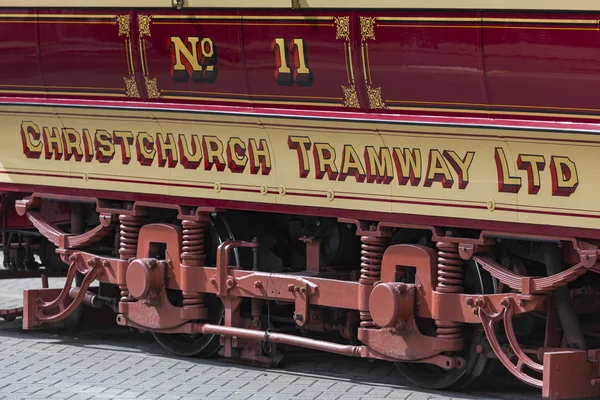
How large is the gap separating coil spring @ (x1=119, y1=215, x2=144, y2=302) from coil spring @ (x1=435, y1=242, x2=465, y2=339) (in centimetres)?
293

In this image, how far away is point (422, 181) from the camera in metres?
10.4

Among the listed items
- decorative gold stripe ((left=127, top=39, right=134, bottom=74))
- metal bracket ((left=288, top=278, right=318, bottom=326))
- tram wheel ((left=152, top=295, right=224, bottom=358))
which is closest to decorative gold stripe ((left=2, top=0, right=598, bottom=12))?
decorative gold stripe ((left=127, top=39, right=134, bottom=74))

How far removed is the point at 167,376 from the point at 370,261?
5.54 feet

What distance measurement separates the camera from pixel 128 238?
12500 millimetres

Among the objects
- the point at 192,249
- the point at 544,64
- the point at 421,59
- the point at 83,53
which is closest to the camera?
the point at 544,64

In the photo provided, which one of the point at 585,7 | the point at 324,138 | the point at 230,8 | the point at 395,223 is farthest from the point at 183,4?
the point at 585,7

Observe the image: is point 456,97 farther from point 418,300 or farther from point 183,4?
point 183,4

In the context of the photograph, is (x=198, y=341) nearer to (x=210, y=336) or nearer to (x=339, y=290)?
(x=210, y=336)

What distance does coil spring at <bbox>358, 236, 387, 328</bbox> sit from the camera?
35.6 ft

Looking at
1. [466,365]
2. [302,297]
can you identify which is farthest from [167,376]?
[466,365]

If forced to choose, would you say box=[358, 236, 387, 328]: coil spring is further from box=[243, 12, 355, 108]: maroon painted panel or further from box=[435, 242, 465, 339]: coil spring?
box=[243, 12, 355, 108]: maroon painted panel

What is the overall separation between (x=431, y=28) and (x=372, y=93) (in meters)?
0.68

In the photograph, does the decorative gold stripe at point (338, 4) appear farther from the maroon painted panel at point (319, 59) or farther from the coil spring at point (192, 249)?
the coil spring at point (192, 249)

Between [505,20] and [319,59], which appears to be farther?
[319,59]
